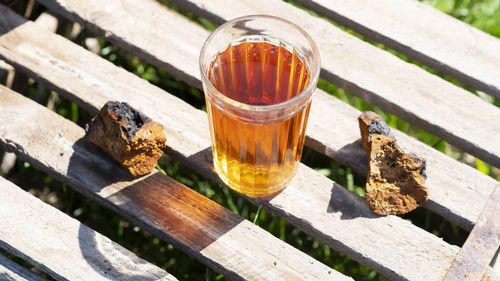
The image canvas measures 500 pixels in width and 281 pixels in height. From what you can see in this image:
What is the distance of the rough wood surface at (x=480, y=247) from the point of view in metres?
1.64

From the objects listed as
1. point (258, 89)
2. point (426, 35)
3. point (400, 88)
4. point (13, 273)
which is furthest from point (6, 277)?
point (426, 35)

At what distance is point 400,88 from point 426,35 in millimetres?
248

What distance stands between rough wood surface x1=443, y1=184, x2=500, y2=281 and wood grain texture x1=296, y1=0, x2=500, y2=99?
43 cm

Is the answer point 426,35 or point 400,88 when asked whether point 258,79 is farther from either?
point 426,35

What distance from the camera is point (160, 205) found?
5.65 ft

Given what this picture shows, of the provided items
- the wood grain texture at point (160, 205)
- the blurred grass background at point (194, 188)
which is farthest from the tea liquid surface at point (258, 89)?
the blurred grass background at point (194, 188)

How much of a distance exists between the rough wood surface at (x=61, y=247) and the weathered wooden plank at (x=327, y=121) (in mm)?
416

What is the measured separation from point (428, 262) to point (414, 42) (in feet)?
2.57

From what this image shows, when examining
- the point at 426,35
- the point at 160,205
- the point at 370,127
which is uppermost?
the point at 426,35

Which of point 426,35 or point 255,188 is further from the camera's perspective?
point 426,35

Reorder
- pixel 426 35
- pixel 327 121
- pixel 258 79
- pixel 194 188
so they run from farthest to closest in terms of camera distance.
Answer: pixel 194 188 < pixel 426 35 < pixel 327 121 < pixel 258 79

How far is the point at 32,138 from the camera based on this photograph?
1798 mm

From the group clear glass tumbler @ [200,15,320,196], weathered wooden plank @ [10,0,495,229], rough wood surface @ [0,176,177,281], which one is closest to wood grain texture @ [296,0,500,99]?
weathered wooden plank @ [10,0,495,229]

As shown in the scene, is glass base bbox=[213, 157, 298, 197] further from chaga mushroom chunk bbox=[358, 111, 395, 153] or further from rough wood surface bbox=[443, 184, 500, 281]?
rough wood surface bbox=[443, 184, 500, 281]
